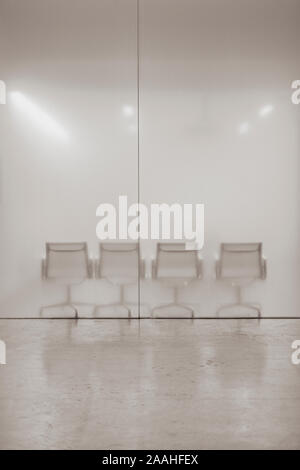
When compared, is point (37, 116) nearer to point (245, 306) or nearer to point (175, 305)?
point (175, 305)

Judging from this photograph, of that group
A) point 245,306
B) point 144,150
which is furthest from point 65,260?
point 245,306

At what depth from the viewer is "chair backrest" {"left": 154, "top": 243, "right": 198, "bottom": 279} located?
5.36 meters

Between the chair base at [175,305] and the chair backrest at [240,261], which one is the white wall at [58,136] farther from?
the chair backrest at [240,261]

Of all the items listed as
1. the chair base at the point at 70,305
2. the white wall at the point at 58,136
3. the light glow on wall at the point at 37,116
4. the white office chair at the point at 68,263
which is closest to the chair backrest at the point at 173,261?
the white wall at the point at 58,136

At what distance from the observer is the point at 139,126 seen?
5.32m

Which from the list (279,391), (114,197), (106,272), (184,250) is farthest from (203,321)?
(279,391)

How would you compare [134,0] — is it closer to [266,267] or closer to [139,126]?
[139,126]

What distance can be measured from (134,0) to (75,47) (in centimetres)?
89

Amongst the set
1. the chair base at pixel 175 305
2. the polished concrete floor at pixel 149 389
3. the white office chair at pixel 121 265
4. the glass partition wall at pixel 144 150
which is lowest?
the polished concrete floor at pixel 149 389

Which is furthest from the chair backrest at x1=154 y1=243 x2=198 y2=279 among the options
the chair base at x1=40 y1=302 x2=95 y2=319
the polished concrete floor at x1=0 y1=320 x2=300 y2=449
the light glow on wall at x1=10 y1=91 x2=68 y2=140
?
the light glow on wall at x1=10 y1=91 x2=68 y2=140

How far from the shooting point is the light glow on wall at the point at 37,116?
5340 mm

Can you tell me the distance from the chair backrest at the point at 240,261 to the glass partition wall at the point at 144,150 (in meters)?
0.02

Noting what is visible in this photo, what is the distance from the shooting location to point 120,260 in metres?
5.41

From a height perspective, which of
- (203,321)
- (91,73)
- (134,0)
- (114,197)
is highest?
(134,0)
